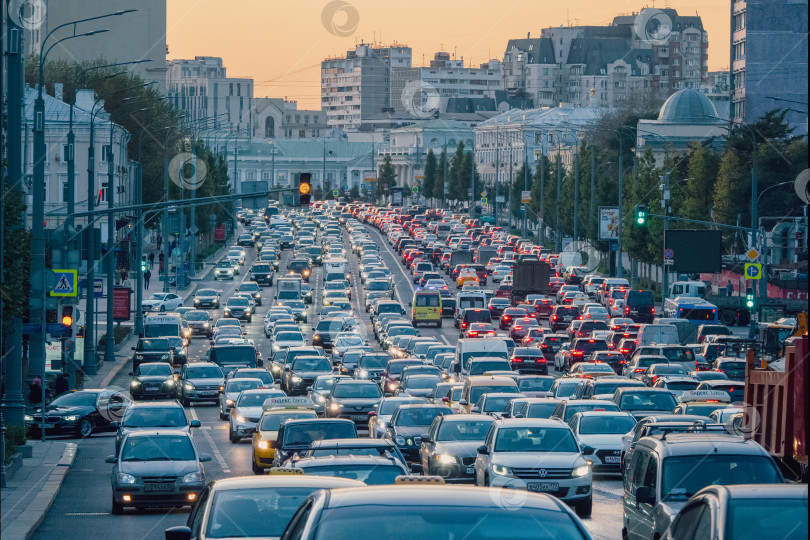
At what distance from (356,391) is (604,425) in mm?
10190

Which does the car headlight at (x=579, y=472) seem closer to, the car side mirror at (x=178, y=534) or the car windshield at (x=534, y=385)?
the car side mirror at (x=178, y=534)

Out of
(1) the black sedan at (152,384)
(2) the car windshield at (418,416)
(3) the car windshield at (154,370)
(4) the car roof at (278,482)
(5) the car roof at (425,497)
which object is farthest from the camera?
(3) the car windshield at (154,370)

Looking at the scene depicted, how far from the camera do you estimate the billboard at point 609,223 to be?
91.1 metres

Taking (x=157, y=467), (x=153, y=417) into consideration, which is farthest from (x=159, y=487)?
(x=153, y=417)

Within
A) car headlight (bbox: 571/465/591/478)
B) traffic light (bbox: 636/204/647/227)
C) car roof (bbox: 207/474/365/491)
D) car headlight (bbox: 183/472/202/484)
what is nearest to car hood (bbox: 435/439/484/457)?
car headlight (bbox: 571/465/591/478)

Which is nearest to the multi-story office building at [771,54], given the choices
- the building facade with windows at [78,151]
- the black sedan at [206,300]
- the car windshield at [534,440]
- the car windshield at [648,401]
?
the building facade with windows at [78,151]

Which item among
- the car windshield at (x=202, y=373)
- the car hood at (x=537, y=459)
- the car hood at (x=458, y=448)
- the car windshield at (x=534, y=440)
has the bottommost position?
the car windshield at (x=202, y=373)

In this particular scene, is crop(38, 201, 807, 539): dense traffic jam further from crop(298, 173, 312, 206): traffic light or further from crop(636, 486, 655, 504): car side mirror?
crop(298, 173, 312, 206): traffic light

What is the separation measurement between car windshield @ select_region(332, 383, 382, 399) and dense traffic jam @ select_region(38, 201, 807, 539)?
46 millimetres

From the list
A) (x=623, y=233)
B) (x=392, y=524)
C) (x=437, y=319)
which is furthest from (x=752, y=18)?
(x=392, y=524)

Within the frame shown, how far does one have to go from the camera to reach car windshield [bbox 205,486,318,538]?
37.2 ft

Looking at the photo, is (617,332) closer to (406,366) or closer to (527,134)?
(406,366)

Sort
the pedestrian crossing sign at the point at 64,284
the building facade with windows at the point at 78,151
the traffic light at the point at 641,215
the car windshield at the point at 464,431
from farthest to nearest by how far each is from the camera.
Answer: the building facade with windows at the point at 78,151 → the traffic light at the point at 641,215 → the pedestrian crossing sign at the point at 64,284 → the car windshield at the point at 464,431

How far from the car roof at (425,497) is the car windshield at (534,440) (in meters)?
14.1
